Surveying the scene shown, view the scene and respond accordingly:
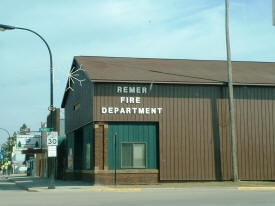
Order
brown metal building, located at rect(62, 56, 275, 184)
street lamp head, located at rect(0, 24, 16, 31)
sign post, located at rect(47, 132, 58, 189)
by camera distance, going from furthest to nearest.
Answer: brown metal building, located at rect(62, 56, 275, 184), sign post, located at rect(47, 132, 58, 189), street lamp head, located at rect(0, 24, 16, 31)

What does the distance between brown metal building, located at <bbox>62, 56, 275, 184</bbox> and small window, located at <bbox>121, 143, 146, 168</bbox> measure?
2.3 inches

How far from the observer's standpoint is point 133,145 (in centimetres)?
2831

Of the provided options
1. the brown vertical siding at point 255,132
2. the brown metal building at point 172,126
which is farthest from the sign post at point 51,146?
the brown vertical siding at point 255,132

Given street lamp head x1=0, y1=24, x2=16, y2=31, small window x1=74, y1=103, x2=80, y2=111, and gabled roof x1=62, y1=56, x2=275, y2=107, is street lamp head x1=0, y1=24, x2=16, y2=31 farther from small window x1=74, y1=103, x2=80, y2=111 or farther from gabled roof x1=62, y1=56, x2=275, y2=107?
small window x1=74, y1=103, x2=80, y2=111

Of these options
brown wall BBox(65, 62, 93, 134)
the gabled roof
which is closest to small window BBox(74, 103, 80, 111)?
brown wall BBox(65, 62, 93, 134)

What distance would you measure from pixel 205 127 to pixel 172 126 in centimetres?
210

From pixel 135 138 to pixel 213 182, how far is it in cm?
532

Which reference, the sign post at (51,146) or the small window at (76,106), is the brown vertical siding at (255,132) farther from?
the small window at (76,106)

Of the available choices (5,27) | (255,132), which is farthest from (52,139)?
(255,132)

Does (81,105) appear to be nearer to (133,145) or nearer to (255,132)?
(133,145)

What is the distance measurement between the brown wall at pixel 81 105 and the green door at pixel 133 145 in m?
2.03

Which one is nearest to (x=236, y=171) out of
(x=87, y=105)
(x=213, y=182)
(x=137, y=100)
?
(x=213, y=182)

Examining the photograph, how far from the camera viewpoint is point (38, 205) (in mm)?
15352

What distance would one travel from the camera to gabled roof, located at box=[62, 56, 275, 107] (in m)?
28.7
